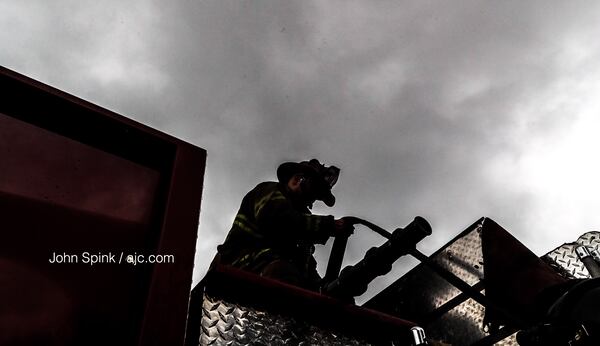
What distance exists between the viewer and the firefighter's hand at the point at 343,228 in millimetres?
3426

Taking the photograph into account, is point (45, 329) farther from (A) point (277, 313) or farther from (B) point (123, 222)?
(A) point (277, 313)

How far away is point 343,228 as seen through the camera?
11.3 ft

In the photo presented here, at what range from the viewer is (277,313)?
8.44 feet

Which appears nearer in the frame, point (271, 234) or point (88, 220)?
point (88, 220)

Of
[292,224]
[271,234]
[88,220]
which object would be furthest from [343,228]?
[88,220]

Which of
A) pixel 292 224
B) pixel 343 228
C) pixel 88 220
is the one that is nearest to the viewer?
pixel 88 220

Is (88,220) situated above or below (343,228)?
below

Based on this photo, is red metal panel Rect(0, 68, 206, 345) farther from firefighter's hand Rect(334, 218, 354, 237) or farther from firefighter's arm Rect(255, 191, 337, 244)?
firefighter's hand Rect(334, 218, 354, 237)

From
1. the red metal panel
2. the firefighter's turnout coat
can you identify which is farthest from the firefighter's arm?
the red metal panel

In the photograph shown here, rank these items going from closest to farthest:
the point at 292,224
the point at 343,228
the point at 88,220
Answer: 1. the point at 88,220
2. the point at 343,228
3. the point at 292,224

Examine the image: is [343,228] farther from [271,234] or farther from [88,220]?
[88,220]

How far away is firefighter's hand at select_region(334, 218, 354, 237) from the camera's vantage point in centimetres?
343

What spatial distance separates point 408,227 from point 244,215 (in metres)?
1.70

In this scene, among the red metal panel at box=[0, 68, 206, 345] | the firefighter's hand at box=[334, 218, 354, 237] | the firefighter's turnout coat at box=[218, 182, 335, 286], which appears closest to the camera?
the red metal panel at box=[0, 68, 206, 345]
